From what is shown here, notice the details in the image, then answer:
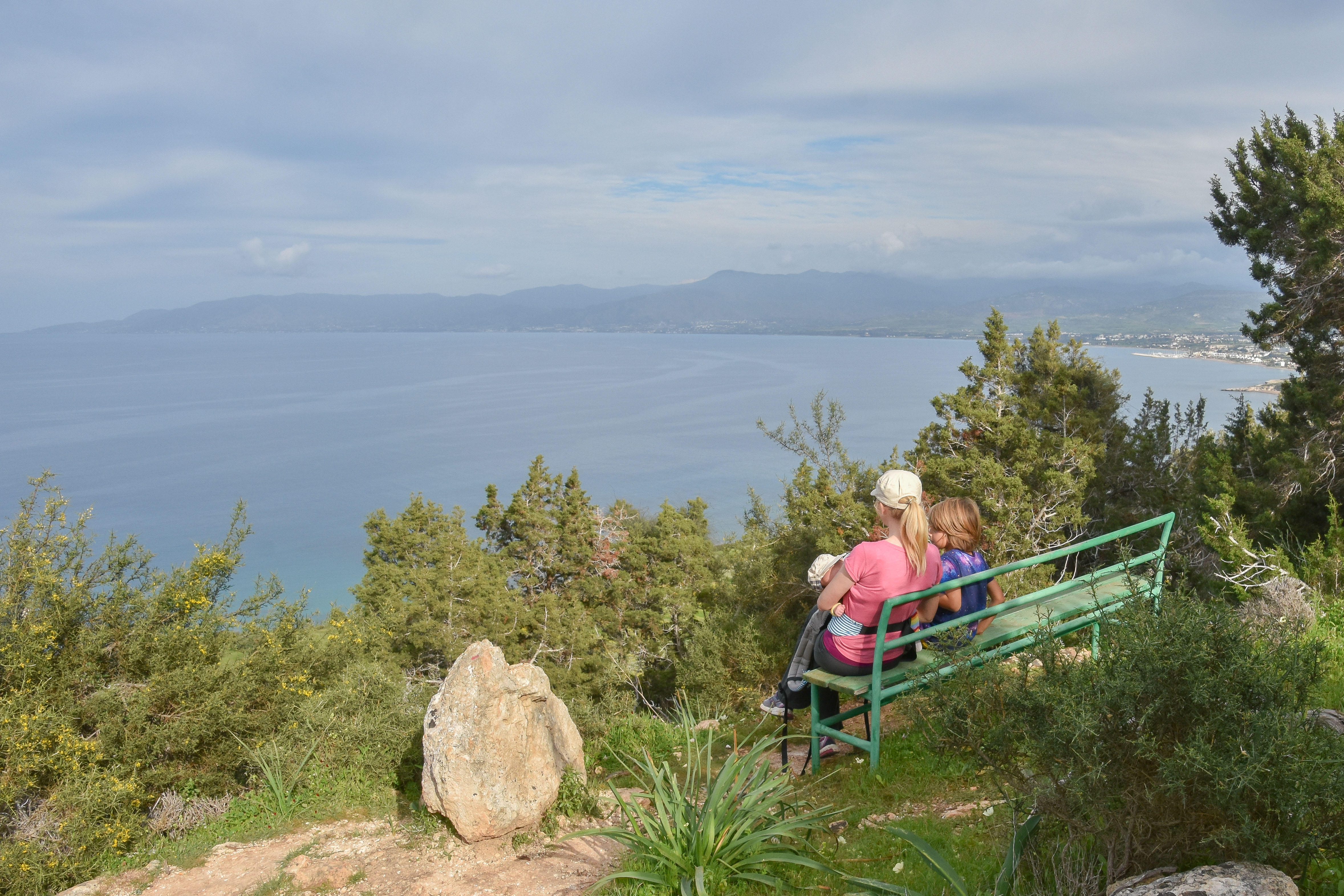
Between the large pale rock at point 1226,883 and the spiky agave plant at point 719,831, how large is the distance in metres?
1.40

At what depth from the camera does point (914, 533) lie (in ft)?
15.6

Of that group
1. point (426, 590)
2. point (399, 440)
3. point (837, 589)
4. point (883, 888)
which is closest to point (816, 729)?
point (837, 589)

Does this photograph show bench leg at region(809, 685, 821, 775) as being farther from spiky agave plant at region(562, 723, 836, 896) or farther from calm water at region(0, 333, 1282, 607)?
calm water at region(0, 333, 1282, 607)

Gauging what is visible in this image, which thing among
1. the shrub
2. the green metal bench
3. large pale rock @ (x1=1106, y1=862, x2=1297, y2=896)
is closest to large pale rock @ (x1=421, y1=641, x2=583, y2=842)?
the green metal bench

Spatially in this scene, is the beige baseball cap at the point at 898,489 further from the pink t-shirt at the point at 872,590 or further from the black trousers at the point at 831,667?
the black trousers at the point at 831,667

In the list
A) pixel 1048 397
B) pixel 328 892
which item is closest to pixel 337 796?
pixel 328 892

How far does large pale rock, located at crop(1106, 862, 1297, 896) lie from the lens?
239cm

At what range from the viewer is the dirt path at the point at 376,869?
4570 millimetres

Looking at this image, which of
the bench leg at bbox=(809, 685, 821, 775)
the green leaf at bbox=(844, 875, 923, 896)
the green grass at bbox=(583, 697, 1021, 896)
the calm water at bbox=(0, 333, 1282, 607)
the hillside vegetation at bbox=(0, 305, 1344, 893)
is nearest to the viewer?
the green leaf at bbox=(844, 875, 923, 896)

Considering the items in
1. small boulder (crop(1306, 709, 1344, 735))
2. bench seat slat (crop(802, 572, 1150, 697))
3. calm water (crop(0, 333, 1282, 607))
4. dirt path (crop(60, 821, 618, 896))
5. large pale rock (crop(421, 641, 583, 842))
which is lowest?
calm water (crop(0, 333, 1282, 607))

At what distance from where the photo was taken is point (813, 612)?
5.31 meters

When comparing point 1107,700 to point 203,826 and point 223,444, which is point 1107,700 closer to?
point 203,826

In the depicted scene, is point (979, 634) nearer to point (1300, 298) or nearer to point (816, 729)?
point (816, 729)

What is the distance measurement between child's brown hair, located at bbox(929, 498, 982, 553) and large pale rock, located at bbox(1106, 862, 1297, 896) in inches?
110
